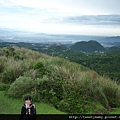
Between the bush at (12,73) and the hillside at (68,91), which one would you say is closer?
the hillside at (68,91)

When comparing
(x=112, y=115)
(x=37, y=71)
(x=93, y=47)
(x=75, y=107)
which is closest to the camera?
(x=112, y=115)

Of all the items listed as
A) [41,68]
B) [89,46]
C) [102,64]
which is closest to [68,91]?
[41,68]

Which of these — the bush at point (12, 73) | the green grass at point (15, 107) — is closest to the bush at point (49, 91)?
the green grass at point (15, 107)

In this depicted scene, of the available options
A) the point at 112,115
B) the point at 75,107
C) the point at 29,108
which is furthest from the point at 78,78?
the point at 29,108

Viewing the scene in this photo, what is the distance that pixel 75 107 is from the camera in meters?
6.71

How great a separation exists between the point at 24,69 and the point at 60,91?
2.60m

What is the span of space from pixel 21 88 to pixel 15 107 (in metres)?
1.22

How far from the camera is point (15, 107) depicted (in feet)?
20.9

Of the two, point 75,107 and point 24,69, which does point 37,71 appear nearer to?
point 24,69

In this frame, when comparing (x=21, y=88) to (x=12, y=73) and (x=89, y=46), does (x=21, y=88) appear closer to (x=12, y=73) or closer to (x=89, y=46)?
(x=12, y=73)

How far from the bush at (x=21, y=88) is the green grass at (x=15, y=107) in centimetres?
26

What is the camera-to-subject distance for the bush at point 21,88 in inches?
289

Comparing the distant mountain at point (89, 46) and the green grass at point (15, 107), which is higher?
the green grass at point (15, 107)

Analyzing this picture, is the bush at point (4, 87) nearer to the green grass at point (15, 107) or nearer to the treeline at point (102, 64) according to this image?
the green grass at point (15, 107)
